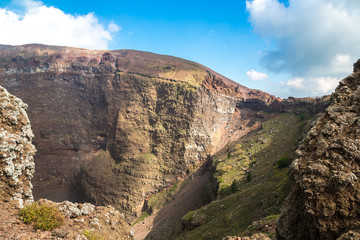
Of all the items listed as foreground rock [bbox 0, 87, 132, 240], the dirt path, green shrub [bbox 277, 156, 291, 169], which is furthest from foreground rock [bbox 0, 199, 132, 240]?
the dirt path

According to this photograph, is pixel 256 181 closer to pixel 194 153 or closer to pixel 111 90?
pixel 194 153

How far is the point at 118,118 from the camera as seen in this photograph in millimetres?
59688

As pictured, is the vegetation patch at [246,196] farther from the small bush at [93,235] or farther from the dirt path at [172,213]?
the dirt path at [172,213]

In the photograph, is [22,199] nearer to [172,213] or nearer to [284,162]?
[284,162]

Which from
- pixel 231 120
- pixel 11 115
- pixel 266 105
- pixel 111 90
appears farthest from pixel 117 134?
pixel 266 105

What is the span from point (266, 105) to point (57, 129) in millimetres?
71887

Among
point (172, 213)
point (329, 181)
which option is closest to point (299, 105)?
point (172, 213)

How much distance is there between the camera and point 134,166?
176ft

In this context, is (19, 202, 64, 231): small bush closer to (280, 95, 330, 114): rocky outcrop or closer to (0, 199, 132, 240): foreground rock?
(0, 199, 132, 240): foreground rock

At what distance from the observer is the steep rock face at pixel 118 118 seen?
173 ft

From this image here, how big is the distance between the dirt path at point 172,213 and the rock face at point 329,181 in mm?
32544

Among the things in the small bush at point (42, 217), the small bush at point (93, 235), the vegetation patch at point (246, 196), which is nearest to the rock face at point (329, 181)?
the vegetation patch at point (246, 196)

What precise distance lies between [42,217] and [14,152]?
14.0 ft

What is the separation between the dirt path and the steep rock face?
201 inches
